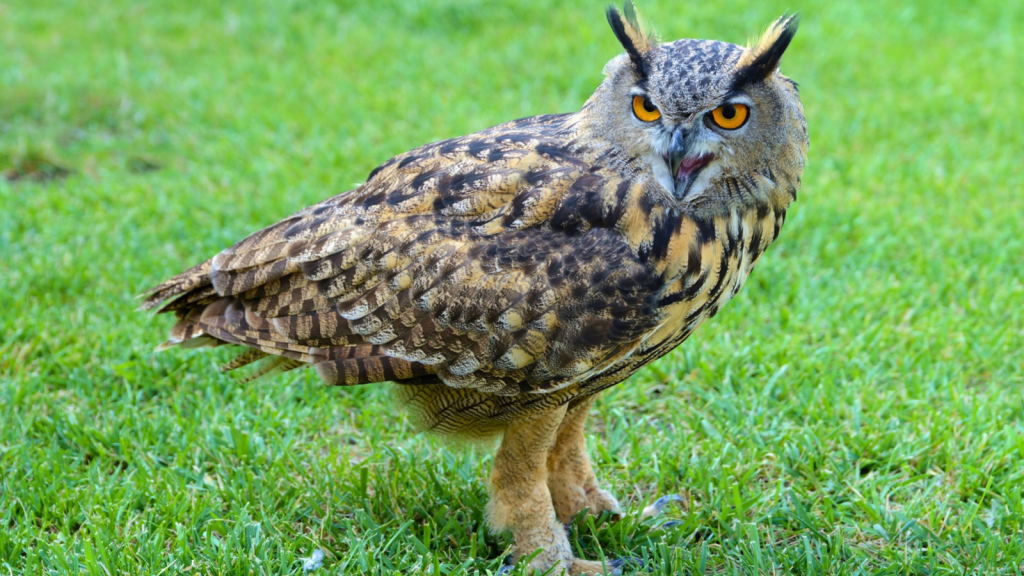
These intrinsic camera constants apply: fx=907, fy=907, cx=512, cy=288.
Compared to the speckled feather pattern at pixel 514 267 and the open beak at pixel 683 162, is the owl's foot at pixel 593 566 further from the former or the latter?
the open beak at pixel 683 162

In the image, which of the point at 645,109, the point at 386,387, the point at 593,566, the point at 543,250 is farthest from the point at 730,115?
the point at 593,566

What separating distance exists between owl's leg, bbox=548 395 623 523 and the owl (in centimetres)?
27

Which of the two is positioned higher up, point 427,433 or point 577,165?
point 577,165

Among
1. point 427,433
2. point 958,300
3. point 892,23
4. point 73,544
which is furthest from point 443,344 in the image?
point 892,23

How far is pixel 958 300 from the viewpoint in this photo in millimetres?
4203

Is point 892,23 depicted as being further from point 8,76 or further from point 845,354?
point 8,76

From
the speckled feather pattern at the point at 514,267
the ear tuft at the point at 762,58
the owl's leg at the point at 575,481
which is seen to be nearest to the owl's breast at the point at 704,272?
the speckled feather pattern at the point at 514,267

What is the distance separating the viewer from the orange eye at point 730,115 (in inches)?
87.6

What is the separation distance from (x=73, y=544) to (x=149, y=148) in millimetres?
3606

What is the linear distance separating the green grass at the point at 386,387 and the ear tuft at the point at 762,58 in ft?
4.73

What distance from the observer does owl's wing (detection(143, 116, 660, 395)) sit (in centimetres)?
235

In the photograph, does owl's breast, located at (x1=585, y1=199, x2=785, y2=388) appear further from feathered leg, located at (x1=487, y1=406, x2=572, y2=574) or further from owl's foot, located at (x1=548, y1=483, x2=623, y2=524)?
owl's foot, located at (x1=548, y1=483, x2=623, y2=524)

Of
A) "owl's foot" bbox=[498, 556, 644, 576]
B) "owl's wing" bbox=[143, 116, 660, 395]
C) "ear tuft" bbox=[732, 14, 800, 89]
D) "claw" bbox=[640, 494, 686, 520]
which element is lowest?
"owl's foot" bbox=[498, 556, 644, 576]

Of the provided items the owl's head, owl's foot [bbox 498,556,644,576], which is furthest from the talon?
the owl's head
